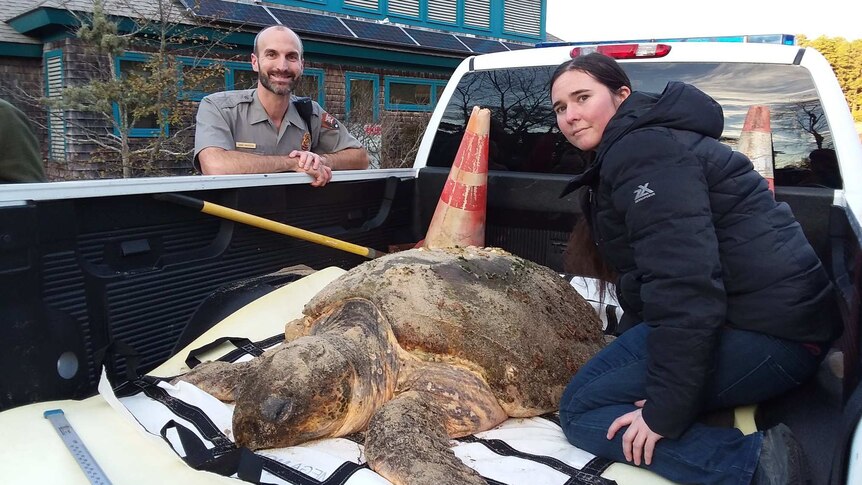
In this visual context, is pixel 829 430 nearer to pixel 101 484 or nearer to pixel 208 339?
pixel 101 484

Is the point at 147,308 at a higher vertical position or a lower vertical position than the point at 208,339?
higher

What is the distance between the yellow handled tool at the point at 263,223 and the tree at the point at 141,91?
713 cm

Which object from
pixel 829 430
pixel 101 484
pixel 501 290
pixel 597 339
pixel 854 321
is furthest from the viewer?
pixel 597 339

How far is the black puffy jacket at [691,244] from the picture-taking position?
5.83 feet

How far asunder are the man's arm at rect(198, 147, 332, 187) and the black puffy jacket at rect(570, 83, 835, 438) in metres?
1.83

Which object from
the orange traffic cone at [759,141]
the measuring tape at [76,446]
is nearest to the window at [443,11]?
the orange traffic cone at [759,141]

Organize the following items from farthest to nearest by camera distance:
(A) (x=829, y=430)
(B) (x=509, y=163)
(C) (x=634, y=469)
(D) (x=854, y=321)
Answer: (B) (x=509, y=163) → (C) (x=634, y=469) → (A) (x=829, y=430) → (D) (x=854, y=321)

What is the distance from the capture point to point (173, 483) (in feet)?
5.46

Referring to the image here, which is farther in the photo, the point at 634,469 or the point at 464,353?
the point at 464,353

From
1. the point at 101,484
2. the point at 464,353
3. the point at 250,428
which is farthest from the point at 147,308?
the point at 464,353

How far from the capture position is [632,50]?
3.14 meters

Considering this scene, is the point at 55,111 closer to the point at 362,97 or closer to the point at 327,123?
the point at 362,97

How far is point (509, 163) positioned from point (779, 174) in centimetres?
130

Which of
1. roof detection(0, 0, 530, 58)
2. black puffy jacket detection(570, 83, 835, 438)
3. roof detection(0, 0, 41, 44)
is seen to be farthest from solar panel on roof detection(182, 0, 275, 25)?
black puffy jacket detection(570, 83, 835, 438)
